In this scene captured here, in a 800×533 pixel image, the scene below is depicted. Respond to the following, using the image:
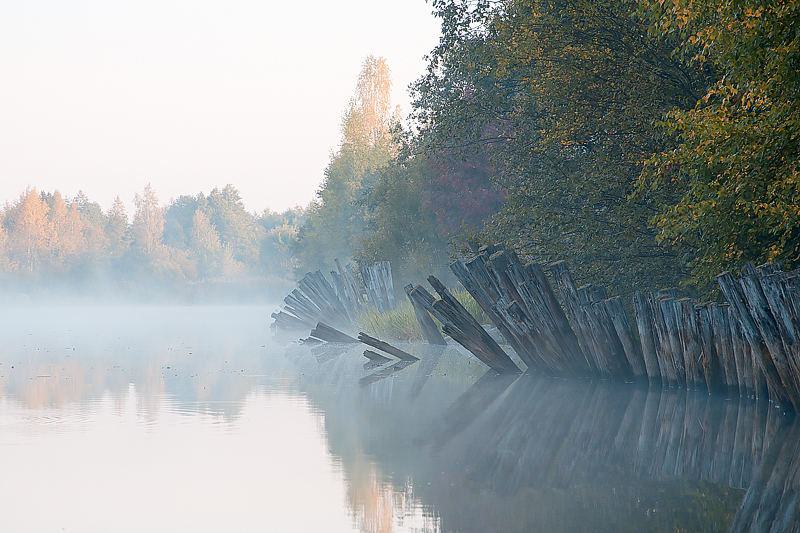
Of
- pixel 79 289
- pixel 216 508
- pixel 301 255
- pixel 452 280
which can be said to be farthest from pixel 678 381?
pixel 79 289

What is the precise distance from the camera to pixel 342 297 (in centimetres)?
2506

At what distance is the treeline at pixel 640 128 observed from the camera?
7609 mm

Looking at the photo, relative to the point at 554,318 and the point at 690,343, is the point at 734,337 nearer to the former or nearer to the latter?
the point at 690,343

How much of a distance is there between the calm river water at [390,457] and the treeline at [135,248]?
5740 cm

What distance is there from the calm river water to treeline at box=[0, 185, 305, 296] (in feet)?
188

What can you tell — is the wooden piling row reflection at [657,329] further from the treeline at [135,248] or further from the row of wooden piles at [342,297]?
the treeline at [135,248]

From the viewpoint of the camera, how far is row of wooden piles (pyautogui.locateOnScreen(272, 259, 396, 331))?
73.7ft

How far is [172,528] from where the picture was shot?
465cm

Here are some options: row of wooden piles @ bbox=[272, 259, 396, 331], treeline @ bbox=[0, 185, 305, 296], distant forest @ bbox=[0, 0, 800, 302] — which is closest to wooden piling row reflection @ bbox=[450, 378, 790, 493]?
distant forest @ bbox=[0, 0, 800, 302]

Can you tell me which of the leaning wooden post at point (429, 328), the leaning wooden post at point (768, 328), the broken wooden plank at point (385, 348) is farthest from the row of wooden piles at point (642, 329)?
the leaning wooden post at point (429, 328)

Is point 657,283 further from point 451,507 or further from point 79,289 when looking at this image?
point 79,289

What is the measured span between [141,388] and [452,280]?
1571 centimetres

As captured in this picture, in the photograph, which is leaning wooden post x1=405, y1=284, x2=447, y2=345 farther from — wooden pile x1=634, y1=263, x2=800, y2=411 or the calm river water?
wooden pile x1=634, y1=263, x2=800, y2=411

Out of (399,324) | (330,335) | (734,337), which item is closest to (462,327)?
(734,337)
